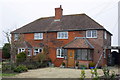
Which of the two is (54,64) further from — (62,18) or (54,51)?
(62,18)

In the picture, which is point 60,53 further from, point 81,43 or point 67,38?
point 81,43

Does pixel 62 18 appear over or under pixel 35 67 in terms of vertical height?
over

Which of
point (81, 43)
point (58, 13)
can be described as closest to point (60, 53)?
point (81, 43)

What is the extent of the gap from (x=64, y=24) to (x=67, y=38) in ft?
9.97

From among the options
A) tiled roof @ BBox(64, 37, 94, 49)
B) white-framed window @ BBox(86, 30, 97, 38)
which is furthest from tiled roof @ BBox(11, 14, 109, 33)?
tiled roof @ BBox(64, 37, 94, 49)

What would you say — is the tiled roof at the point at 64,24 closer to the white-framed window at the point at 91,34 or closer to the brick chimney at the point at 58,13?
the white-framed window at the point at 91,34

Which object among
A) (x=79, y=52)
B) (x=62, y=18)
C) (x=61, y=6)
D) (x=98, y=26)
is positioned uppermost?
(x=61, y=6)

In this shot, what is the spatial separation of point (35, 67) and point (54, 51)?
20.6 feet

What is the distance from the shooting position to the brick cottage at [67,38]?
2416 cm

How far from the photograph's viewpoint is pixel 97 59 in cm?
2486

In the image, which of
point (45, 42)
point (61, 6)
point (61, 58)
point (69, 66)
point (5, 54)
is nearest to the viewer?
point (69, 66)

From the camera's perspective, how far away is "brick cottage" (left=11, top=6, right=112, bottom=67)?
79.3 feet

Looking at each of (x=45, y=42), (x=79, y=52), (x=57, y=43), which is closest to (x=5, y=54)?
(x=45, y=42)

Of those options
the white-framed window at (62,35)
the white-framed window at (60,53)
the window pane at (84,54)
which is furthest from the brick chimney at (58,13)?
the window pane at (84,54)
